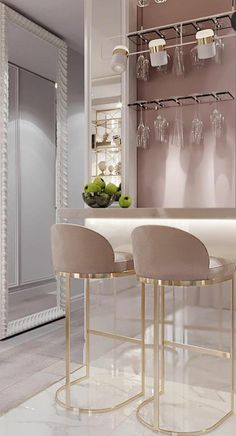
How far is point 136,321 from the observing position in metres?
3.09

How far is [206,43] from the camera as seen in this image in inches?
112

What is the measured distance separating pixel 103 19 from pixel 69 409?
2.65 meters

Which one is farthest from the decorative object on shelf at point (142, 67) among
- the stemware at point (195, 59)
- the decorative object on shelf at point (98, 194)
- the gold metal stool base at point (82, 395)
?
the gold metal stool base at point (82, 395)

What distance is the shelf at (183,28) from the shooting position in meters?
3.00

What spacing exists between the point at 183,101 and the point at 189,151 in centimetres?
35

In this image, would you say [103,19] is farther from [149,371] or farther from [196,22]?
[149,371]

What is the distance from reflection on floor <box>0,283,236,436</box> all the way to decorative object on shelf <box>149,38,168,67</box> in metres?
1.50

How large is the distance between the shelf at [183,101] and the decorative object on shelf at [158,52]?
9.7 inches

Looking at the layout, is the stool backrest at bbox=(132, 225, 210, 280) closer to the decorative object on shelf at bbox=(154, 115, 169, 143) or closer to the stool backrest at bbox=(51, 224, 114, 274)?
the stool backrest at bbox=(51, 224, 114, 274)

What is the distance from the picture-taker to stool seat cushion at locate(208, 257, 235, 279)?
2.22 m

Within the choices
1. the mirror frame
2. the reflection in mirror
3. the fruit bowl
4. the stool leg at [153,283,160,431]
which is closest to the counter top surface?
the fruit bowl

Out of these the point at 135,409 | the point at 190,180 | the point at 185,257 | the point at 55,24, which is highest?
the point at 55,24

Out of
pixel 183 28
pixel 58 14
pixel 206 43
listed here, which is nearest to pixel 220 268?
pixel 206 43

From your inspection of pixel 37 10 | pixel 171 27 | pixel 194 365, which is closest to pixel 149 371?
pixel 194 365
